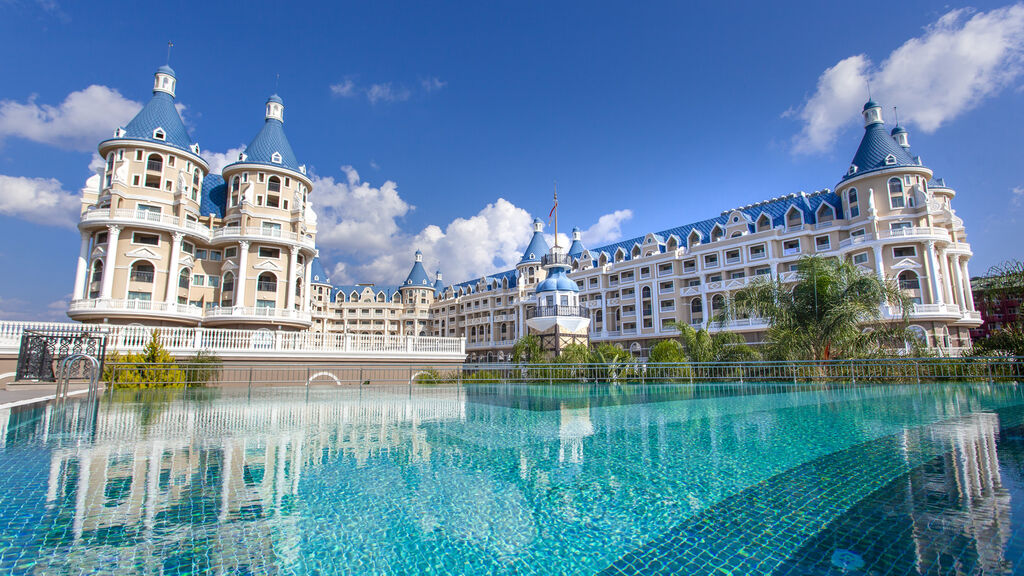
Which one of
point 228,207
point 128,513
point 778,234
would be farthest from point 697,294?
point 128,513

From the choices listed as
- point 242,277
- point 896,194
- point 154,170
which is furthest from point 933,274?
point 154,170

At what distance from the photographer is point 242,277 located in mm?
31641

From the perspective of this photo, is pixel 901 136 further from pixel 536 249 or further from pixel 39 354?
pixel 39 354

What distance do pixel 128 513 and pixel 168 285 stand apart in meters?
→ 31.8

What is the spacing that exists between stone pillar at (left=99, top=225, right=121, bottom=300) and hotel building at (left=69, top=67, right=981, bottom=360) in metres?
0.06

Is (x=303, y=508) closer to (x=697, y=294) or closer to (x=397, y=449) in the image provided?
(x=397, y=449)

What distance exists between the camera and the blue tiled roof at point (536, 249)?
2456 inches

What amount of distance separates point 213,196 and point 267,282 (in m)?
8.64

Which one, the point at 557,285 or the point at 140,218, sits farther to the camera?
the point at 557,285

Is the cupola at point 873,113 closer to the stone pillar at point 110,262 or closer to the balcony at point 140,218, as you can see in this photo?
the balcony at point 140,218

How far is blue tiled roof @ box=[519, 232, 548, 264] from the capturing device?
62375mm

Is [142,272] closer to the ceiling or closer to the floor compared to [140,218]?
closer to the floor


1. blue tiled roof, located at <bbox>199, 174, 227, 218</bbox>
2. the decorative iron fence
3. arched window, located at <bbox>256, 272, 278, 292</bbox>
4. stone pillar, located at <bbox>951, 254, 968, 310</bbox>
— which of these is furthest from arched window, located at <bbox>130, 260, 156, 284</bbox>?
stone pillar, located at <bbox>951, 254, 968, 310</bbox>

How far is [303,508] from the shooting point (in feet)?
13.8
